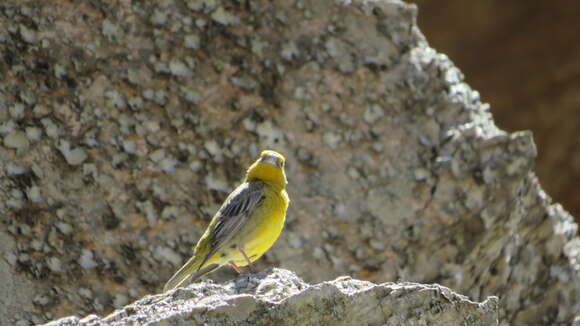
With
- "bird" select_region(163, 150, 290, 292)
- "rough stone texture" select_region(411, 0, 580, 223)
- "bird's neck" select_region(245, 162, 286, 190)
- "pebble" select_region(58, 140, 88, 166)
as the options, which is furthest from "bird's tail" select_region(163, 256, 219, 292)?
"rough stone texture" select_region(411, 0, 580, 223)

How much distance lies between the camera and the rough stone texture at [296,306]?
12.7 feet

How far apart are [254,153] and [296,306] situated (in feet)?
11.1

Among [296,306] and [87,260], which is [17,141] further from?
[296,306]

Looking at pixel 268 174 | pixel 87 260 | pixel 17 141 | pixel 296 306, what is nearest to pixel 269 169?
pixel 268 174

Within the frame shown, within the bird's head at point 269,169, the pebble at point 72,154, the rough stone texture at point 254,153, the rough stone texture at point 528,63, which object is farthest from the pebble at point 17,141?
the rough stone texture at point 528,63

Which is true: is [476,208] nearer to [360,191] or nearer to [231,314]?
[360,191]

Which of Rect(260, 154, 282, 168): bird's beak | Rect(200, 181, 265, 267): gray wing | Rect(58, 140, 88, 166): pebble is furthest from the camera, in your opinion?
Rect(58, 140, 88, 166): pebble

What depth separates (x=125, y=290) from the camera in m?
6.72

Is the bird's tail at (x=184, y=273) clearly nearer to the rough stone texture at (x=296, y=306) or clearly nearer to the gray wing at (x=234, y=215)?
the gray wing at (x=234, y=215)

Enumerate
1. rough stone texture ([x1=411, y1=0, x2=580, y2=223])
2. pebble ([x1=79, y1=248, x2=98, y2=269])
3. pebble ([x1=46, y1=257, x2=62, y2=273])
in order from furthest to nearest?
rough stone texture ([x1=411, y1=0, x2=580, y2=223])
pebble ([x1=79, y1=248, x2=98, y2=269])
pebble ([x1=46, y1=257, x2=62, y2=273])

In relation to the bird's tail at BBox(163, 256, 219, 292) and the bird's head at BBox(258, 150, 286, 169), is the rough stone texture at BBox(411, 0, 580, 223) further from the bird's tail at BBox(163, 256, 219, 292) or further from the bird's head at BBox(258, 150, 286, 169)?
the bird's tail at BBox(163, 256, 219, 292)

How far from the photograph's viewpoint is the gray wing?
5969mm

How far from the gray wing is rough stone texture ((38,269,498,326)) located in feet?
4.51

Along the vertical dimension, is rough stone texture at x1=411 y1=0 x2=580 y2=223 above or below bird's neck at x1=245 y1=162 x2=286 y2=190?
above
